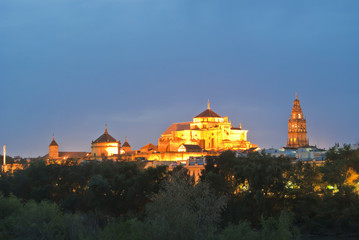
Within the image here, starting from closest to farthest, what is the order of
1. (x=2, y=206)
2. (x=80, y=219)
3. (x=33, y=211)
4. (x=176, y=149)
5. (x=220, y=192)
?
(x=33, y=211) < (x=80, y=219) < (x=2, y=206) < (x=220, y=192) < (x=176, y=149)

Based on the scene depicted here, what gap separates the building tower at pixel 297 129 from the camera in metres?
156

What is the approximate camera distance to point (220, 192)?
53.9 metres

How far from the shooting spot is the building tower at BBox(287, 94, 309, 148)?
156m

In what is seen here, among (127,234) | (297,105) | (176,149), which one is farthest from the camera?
(297,105)

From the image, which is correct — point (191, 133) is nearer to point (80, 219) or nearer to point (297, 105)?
point (297, 105)

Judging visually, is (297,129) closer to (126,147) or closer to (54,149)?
(126,147)

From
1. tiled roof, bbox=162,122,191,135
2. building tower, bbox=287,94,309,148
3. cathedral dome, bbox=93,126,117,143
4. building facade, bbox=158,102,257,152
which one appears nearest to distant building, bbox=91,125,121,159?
cathedral dome, bbox=93,126,117,143

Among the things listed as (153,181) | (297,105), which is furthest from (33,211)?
(297,105)

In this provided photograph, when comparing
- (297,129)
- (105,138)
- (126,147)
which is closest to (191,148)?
(105,138)

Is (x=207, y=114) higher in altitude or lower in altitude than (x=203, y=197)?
higher

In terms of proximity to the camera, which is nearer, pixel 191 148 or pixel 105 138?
pixel 191 148

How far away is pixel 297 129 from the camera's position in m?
157

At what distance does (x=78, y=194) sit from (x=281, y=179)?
730 inches

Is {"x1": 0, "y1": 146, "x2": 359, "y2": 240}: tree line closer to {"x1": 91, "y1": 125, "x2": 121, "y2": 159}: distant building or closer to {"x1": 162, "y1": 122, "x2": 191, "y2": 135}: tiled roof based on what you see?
{"x1": 91, "y1": 125, "x2": 121, "y2": 159}: distant building
